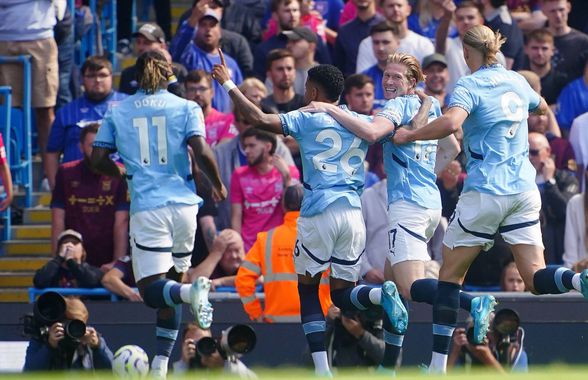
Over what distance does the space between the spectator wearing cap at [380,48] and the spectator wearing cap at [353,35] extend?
588 mm

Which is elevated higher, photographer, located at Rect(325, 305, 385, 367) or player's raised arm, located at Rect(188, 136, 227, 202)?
player's raised arm, located at Rect(188, 136, 227, 202)

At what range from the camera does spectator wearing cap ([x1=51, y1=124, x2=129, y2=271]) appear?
14859 millimetres

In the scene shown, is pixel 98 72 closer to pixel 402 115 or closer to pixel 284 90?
pixel 284 90

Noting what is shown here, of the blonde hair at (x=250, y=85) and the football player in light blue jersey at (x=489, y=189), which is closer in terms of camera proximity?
the football player in light blue jersey at (x=489, y=189)

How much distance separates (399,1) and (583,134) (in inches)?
101

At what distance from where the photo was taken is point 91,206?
1491 centimetres

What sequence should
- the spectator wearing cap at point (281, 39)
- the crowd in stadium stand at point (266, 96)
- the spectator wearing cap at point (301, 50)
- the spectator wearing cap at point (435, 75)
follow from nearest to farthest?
the crowd in stadium stand at point (266, 96) < the spectator wearing cap at point (435, 75) < the spectator wearing cap at point (301, 50) < the spectator wearing cap at point (281, 39)

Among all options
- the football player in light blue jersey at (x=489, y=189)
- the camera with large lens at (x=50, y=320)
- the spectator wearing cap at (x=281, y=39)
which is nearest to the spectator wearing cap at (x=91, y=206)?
the camera with large lens at (x=50, y=320)

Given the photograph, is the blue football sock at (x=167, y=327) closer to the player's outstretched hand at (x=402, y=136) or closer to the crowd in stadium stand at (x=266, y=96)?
the crowd in stadium stand at (x=266, y=96)

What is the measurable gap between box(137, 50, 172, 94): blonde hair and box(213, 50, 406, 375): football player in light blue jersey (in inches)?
36.0

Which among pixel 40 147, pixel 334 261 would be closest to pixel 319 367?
pixel 334 261

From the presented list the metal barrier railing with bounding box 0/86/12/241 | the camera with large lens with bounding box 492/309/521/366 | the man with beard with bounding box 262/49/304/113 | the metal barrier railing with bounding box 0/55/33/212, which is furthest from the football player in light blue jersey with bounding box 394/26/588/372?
the metal barrier railing with bounding box 0/55/33/212

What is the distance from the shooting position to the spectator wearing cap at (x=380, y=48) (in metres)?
16.8

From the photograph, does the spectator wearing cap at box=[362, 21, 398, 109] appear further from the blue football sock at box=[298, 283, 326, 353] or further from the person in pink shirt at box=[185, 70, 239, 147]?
the blue football sock at box=[298, 283, 326, 353]
